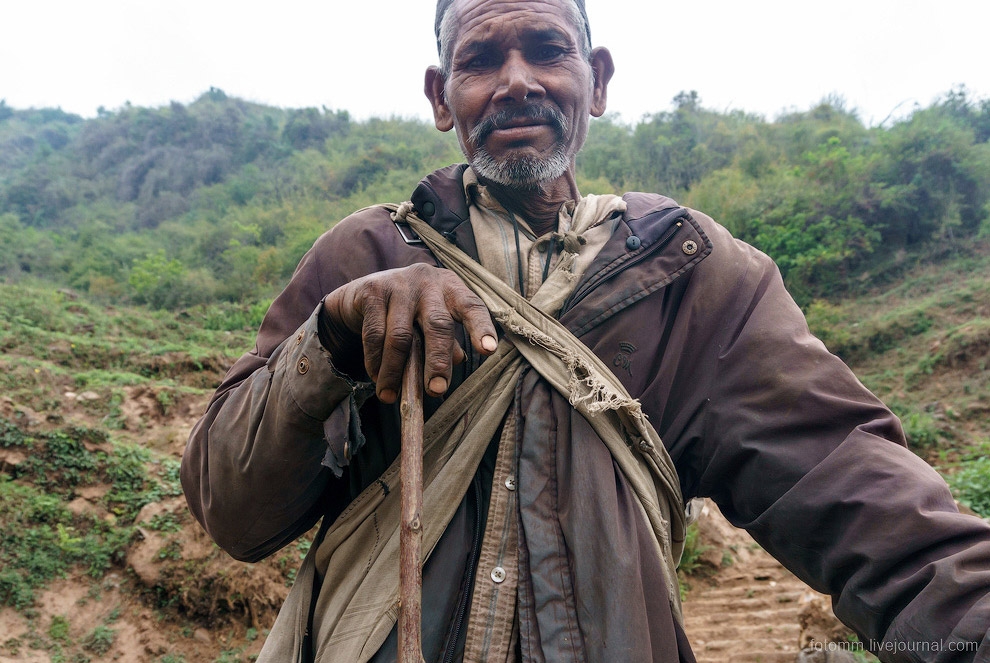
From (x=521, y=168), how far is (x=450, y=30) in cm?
42

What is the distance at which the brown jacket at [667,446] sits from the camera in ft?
3.98

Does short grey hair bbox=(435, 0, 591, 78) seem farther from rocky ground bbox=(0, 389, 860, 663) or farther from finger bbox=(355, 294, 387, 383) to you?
rocky ground bbox=(0, 389, 860, 663)

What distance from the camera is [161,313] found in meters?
12.7

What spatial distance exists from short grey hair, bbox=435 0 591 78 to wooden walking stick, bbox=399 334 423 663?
938mm

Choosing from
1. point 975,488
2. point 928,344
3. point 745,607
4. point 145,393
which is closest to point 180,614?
point 145,393

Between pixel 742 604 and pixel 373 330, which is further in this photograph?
pixel 742 604

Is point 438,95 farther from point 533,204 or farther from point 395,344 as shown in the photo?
point 395,344

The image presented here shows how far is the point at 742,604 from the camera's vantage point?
17.5ft

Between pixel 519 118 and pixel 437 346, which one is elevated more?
pixel 519 118

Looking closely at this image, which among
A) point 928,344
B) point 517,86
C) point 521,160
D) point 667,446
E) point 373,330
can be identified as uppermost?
point 517,86

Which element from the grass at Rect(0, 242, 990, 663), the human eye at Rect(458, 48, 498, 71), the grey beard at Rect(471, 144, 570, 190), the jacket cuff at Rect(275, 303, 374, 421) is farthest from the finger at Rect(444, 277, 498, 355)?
the grass at Rect(0, 242, 990, 663)

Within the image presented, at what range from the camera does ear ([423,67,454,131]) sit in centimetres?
189

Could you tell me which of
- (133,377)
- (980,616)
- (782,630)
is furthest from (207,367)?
(980,616)

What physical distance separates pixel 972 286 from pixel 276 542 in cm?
1223
